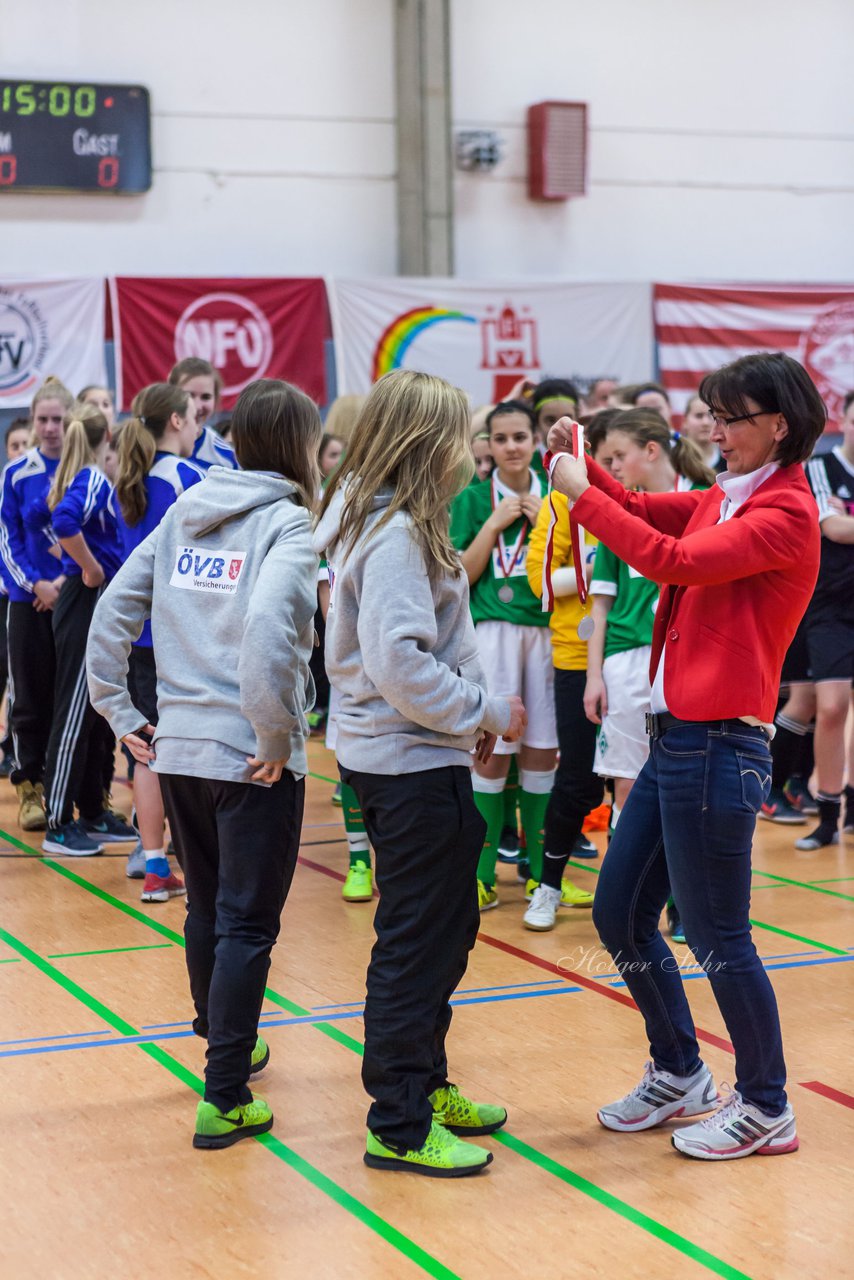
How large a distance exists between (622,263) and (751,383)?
33.9 feet

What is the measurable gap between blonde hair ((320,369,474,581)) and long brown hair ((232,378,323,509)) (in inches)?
10.2

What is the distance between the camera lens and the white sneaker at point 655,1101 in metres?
3.05

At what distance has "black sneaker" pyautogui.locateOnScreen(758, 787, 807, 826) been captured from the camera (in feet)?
19.8

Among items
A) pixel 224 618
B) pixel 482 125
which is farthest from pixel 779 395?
pixel 482 125

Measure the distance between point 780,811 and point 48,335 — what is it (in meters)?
6.71

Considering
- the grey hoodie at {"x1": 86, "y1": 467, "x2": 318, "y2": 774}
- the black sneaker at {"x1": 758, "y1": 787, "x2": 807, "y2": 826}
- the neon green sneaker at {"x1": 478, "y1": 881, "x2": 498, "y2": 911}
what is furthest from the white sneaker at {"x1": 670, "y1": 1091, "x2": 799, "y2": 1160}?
the black sneaker at {"x1": 758, "y1": 787, "x2": 807, "y2": 826}

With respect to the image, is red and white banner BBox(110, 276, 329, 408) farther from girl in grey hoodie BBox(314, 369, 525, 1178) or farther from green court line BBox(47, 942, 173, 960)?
girl in grey hoodie BBox(314, 369, 525, 1178)

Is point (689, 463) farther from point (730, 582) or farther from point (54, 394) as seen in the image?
point (54, 394)

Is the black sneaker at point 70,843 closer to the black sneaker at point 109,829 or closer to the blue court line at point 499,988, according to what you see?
the black sneaker at point 109,829

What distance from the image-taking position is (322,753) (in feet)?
25.3

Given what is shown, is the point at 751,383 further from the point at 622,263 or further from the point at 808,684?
the point at 622,263

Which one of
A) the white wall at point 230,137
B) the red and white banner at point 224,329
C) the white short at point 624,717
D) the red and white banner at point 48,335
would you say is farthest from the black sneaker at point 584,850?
the white wall at point 230,137

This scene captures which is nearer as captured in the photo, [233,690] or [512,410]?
[233,690]

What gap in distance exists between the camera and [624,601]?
14.4 feet
